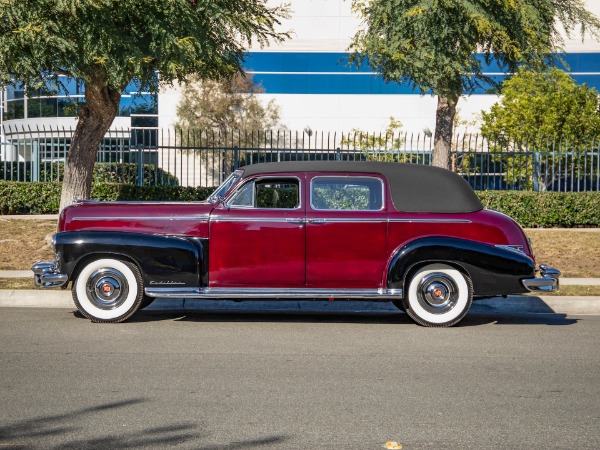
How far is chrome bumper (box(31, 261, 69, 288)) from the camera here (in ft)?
31.6

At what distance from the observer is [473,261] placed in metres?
9.62

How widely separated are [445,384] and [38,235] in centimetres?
1214

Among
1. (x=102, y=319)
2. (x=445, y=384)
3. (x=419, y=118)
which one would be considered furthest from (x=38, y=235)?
(x=419, y=118)

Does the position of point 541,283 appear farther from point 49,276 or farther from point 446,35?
point 446,35

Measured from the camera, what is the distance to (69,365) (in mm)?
7484

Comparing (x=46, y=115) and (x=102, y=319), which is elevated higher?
(x=46, y=115)

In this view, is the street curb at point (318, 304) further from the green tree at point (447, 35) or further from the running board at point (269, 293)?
the green tree at point (447, 35)

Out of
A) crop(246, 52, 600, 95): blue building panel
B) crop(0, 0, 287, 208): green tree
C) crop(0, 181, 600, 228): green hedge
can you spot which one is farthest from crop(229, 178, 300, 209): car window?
crop(246, 52, 600, 95): blue building panel

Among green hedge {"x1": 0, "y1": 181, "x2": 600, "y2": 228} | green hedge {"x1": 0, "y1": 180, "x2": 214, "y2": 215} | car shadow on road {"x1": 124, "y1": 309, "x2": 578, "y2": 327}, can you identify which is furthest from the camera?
green hedge {"x1": 0, "y1": 180, "x2": 214, "y2": 215}

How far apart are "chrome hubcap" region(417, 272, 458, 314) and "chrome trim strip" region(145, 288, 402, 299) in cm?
29

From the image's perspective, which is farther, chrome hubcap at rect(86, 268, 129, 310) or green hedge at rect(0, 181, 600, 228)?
green hedge at rect(0, 181, 600, 228)

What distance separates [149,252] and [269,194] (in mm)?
1461

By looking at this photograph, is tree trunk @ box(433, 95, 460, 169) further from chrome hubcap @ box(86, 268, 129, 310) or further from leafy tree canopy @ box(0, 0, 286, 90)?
chrome hubcap @ box(86, 268, 129, 310)

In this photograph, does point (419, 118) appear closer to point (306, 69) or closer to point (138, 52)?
point (306, 69)
